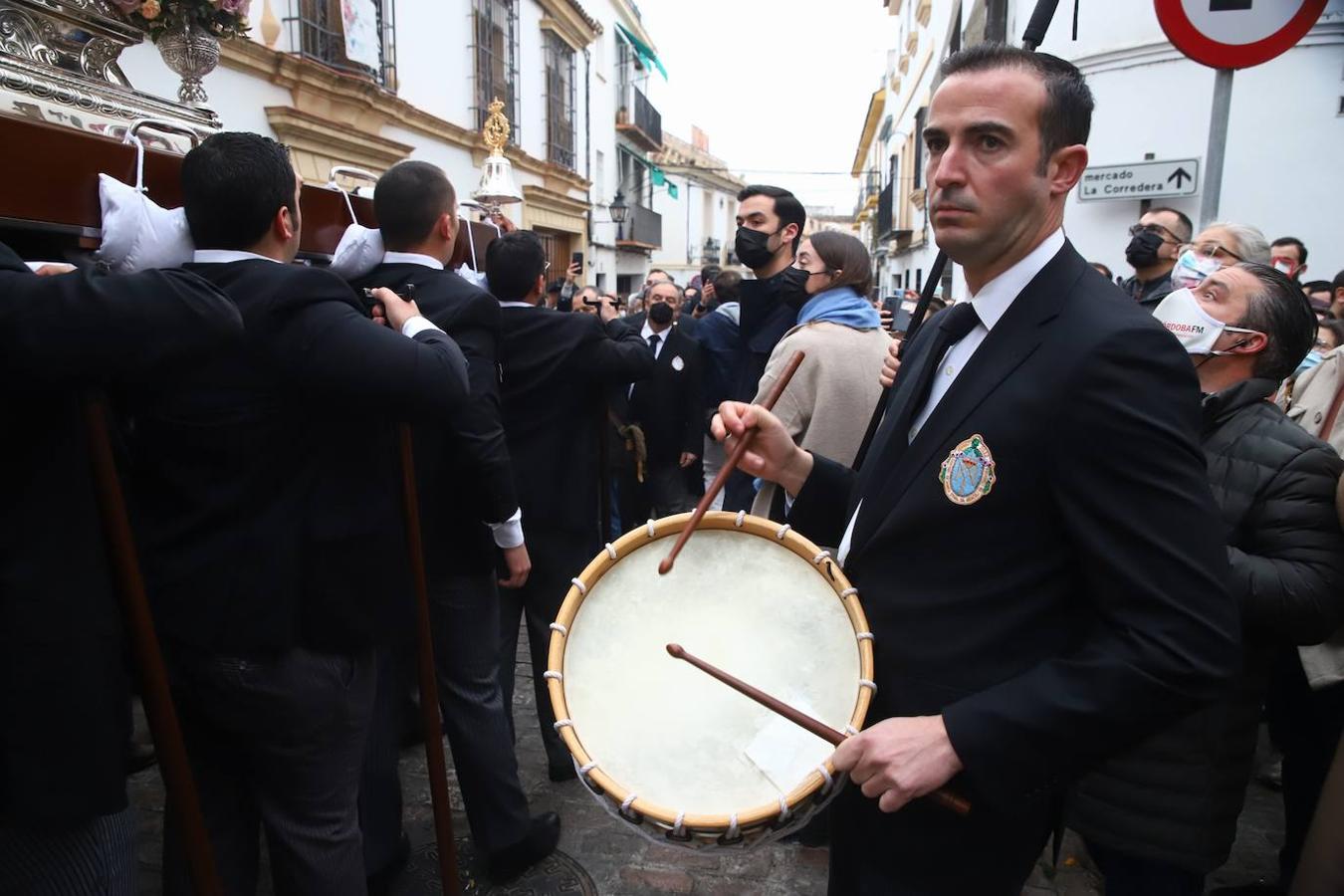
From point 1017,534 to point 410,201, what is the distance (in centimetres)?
213

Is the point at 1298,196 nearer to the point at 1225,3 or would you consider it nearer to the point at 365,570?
the point at 1225,3

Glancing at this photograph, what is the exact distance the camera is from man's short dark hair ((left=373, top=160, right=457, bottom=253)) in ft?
8.87

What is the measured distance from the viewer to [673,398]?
5.49 m

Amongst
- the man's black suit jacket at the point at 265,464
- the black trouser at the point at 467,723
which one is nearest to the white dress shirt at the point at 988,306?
the man's black suit jacket at the point at 265,464

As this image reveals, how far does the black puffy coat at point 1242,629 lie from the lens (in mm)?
2035

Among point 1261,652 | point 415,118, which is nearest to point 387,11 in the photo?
point 415,118

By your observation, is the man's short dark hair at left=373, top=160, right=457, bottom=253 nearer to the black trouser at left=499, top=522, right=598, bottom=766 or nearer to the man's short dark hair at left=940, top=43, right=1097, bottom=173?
the black trouser at left=499, top=522, right=598, bottom=766

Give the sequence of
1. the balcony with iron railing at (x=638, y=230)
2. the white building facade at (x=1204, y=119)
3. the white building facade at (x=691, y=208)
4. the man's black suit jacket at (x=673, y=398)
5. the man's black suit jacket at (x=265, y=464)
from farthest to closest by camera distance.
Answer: the white building facade at (x=691, y=208) < the balcony with iron railing at (x=638, y=230) < the white building facade at (x=1204, y=119) < the man's black suit jacket at (x=673, y=398) < the man's black suit jacket at (x=265, y=464)

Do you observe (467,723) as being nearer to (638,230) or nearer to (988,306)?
(988,306)

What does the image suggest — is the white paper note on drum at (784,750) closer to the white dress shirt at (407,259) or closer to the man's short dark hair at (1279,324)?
the man's short dark hair at (1279,324)

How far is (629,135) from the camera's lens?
24.6m

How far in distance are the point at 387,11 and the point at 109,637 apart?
10.4 m

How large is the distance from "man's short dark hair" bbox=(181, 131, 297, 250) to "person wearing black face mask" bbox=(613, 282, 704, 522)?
348 centimetres

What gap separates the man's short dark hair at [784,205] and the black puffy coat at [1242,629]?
2.31m
